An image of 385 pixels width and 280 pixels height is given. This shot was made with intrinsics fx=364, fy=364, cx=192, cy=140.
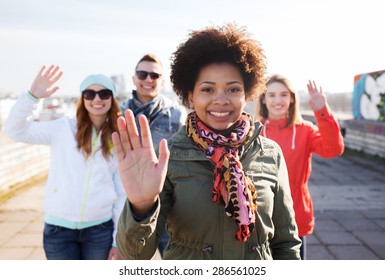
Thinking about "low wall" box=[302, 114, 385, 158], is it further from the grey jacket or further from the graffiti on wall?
the grey jacket

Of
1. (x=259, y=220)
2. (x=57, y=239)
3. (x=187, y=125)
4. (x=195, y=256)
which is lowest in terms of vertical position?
(x=57, y=239)

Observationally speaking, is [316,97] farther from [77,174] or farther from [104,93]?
[77,174]

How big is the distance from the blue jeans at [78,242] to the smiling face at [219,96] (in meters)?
1.12

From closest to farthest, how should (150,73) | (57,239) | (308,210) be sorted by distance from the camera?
(57,239)
(308,210)
(150,73)

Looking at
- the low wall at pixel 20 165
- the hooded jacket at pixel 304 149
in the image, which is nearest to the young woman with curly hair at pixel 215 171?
the hooded jacket at pixel 304 149

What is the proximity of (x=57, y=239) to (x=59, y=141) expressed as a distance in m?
0.56

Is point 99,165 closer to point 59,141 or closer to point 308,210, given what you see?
point 59,141

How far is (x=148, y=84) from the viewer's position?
2664mm

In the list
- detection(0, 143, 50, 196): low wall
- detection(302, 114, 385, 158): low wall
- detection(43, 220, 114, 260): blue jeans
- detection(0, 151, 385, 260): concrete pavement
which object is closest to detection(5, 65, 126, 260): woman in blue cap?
detection(43, 220, 114, 260): blue jeans

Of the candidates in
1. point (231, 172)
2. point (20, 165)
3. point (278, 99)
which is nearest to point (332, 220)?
point (278, 99)

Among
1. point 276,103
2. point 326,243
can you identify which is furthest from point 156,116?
point 326,243

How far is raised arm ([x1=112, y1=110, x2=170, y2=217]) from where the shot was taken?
44.8 inches

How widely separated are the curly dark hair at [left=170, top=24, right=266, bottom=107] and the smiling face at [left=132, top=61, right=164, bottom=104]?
113 centimetres
